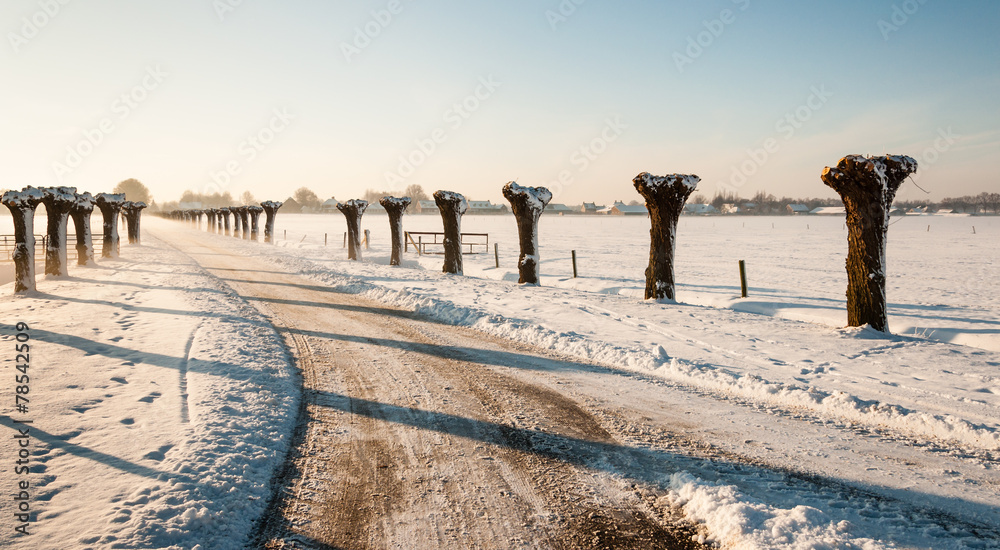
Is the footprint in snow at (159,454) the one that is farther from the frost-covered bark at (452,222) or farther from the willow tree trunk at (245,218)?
the willow tree trunk at (245,218)

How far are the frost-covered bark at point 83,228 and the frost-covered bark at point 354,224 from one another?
10.4 metres

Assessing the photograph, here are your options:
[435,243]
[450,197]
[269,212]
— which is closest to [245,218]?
[269,212]

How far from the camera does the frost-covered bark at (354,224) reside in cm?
2622

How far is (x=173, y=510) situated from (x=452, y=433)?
7.66 feet

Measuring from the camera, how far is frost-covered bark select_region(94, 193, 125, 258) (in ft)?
80.8

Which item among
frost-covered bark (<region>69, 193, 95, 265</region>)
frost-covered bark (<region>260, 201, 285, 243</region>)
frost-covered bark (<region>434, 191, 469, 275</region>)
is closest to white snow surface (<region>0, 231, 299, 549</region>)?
frost-covered bark (<region>434, 191, 469, 275</region>)

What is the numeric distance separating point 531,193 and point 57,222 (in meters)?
15.3

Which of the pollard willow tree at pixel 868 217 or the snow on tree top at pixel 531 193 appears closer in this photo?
the pollard willow tree at pixel 868 217

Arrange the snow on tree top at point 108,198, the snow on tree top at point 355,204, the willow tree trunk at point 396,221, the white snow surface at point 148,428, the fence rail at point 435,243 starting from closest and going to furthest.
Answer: the white snow surface at point 148,428 → the willow tree trunk at point 396,221 → the snow on tree top at point 108,198 → the snow on tree top at point 355,204 → the fence rail at point 435,243

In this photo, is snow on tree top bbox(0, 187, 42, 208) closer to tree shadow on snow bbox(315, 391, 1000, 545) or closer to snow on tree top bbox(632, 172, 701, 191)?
tree shadow on snow bbox(315, 391, 1000, 545)

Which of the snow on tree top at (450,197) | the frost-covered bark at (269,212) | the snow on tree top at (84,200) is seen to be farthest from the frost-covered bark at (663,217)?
the frost-covered bark at (269,212)

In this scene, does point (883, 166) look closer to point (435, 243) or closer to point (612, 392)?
point (612, 392)

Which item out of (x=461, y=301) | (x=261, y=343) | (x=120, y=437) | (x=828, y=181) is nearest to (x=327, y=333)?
(x=261, y=343)

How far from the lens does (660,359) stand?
7656 mm
